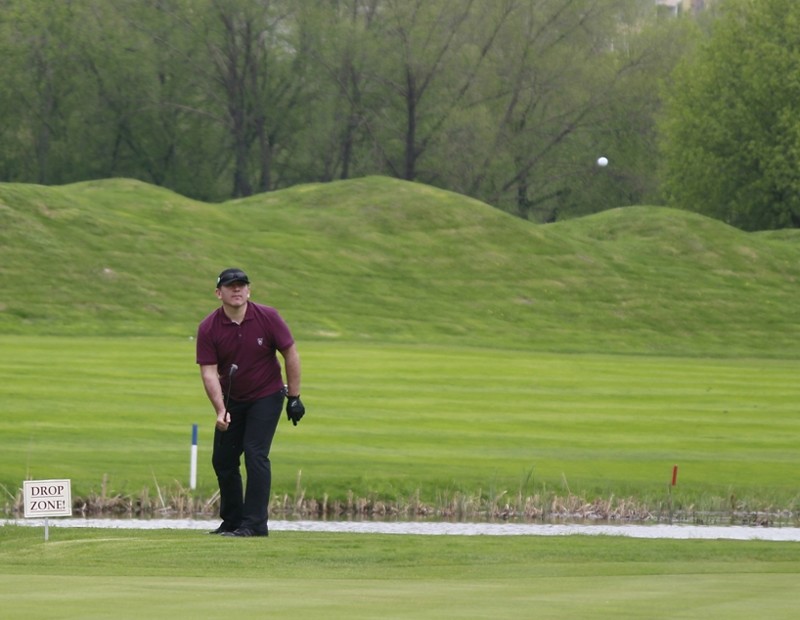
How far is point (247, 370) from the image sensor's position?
43.0ft

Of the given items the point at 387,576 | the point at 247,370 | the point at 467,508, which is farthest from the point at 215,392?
the point at 467,508

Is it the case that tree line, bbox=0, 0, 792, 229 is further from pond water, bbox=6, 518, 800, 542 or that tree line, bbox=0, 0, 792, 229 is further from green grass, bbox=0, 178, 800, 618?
pond water, bbox=6, 518, 800, 542

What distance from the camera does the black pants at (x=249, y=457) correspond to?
13195mm

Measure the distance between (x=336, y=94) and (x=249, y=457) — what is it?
69.9 m

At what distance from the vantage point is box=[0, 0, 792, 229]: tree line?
3132 inches

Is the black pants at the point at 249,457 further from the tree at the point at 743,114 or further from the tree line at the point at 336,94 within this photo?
the tree line at the point at 336,94

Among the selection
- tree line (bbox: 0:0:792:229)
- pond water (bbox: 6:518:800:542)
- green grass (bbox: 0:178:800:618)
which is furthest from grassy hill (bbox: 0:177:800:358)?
pond water (bbox: 6:518:800:542)

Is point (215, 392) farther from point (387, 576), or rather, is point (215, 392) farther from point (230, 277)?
point (387, 576)

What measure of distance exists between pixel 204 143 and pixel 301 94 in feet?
16.4

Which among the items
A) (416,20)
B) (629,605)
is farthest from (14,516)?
(416,20)

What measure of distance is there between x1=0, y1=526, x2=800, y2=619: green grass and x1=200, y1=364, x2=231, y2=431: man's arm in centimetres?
85

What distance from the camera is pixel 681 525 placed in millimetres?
20266

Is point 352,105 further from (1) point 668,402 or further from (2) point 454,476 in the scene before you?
(2) point 454,476

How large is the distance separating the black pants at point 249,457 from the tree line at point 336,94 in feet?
218
